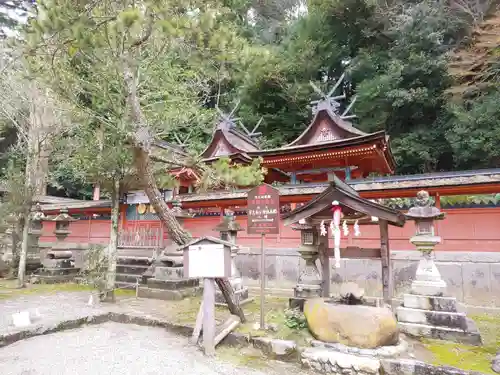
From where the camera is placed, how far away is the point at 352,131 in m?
15.6

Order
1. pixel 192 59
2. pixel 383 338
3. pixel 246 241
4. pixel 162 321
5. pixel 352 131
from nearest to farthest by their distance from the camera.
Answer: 1. pixel 383 338
2. pixel 192 59
3. pixel 162 321
4. pixel 246 241
5. pixel 352 131

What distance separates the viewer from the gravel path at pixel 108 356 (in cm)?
450

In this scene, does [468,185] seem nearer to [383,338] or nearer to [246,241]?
[383,338]

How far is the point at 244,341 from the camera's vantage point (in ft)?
18.3

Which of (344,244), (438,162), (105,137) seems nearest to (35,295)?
(105,137)

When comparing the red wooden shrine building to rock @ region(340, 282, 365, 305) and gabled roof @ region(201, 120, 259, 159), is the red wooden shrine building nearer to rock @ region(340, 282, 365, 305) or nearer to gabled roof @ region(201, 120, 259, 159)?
gabled roof @ region(201, 120, 259, 159)

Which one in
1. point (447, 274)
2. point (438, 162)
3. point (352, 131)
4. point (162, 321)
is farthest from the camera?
point (438, 162)

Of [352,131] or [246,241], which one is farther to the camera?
[352,131]

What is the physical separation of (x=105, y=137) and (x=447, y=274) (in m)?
10.3

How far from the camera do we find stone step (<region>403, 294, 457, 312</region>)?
5695mm

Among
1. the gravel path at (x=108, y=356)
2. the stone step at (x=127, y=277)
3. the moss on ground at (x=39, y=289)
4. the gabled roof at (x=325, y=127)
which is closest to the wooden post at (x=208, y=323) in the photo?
the gravel path at (x=108, y=356)

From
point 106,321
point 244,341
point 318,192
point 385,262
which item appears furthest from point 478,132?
point 106,321

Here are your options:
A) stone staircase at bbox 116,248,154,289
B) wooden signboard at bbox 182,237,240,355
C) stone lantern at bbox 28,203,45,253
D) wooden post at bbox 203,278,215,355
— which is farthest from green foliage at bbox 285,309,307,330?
stone lantern at bbox 28,203,45,253

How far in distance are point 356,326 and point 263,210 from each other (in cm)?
257
